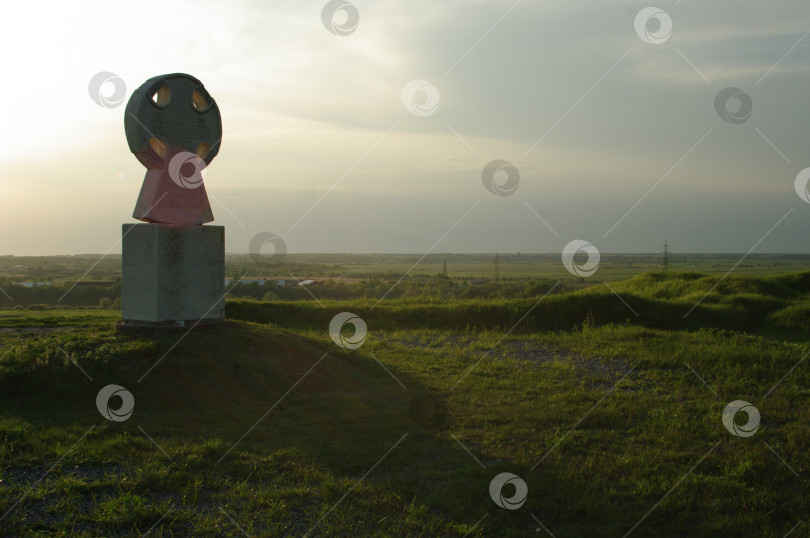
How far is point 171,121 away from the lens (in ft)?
28.1

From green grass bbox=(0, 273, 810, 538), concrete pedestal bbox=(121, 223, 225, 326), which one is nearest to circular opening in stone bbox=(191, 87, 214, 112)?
concrete pedestal bbox=(121, 223, 225, 326)

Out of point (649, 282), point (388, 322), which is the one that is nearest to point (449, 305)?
point (388, 322)

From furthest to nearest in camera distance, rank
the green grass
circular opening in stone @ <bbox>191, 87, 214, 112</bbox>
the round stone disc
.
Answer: circular opening in stone @ <bbox>191, 87, 214, 112</bbox>
the round stone disc
the green grass

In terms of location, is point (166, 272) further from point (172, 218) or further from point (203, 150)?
point (203, 150)

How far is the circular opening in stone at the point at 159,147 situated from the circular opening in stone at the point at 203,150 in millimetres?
468

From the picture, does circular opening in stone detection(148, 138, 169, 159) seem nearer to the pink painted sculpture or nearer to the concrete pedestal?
the pink painted sculpture

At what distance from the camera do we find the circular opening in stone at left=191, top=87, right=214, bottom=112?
8.82 m

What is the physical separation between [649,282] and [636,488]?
1444cm

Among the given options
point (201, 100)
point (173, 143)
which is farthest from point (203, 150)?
point (201, 100)

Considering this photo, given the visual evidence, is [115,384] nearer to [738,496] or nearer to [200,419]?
[200,419]

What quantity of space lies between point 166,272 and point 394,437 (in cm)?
441

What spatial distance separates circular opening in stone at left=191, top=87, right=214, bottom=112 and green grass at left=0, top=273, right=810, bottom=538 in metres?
3.37

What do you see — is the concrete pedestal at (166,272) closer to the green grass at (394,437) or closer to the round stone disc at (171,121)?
the green grass at (394,437)

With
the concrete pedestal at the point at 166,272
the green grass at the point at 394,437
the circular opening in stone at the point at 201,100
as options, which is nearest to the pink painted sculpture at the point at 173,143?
the circular opening in stone at the point at 201,100
